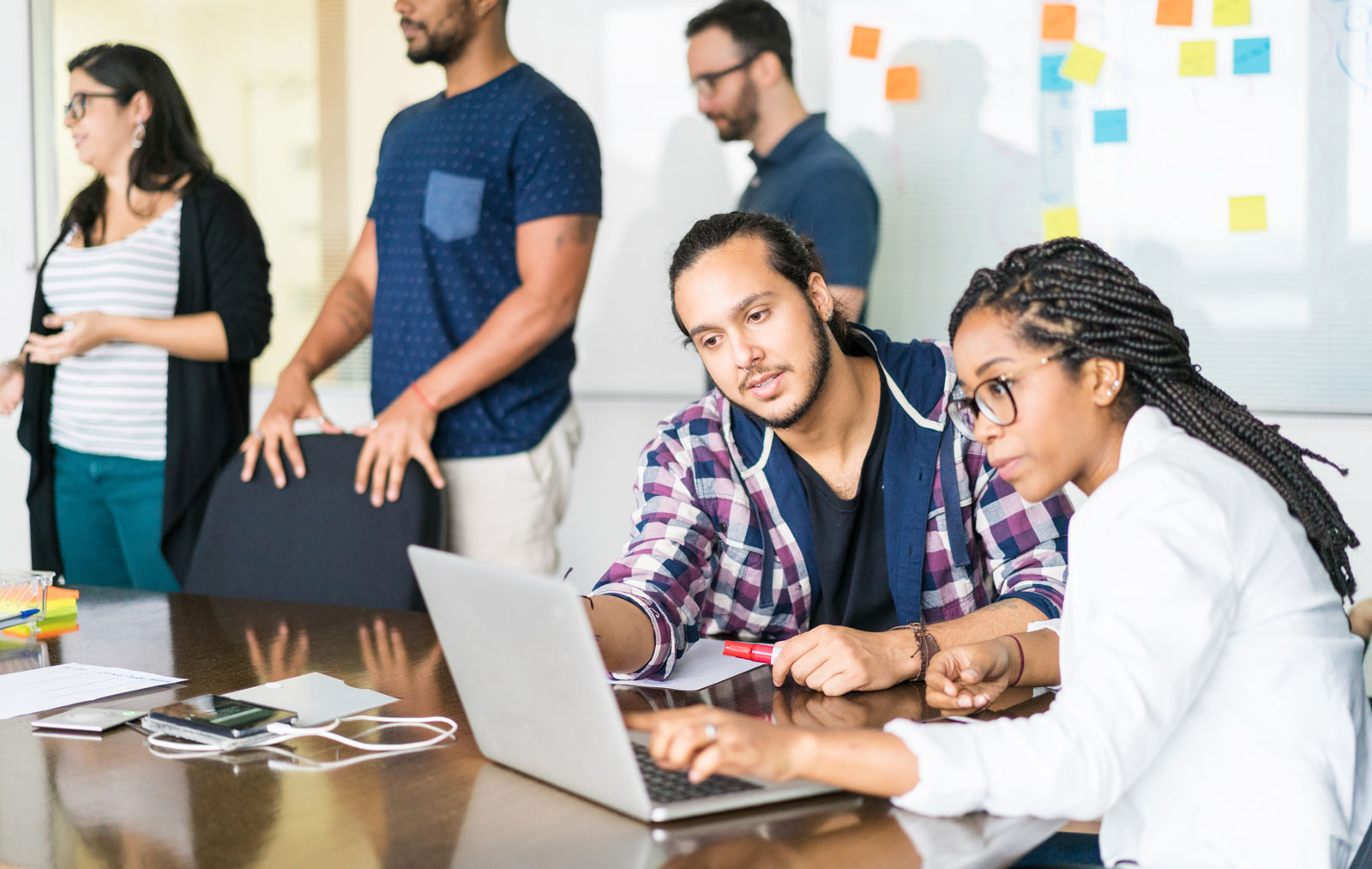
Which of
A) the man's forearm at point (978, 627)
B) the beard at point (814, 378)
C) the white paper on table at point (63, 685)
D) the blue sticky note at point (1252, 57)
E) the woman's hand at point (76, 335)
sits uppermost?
the blue sticky note at point (1252, 57)

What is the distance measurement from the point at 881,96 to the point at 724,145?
425 millimetres

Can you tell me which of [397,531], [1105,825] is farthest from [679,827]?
[397,531]

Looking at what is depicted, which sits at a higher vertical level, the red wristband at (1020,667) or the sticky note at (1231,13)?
the sticky note at (1231,13)

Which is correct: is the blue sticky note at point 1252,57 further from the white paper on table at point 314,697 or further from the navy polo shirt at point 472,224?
the white paper on table at point 314,697

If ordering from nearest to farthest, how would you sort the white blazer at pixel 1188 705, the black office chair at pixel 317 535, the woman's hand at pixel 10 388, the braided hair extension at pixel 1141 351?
the white blazer at pixel 1188 705
the braided hair extension at pixel 1141 351
the black office chair at pixel 317 535
the woman's hand at pixel 10 388

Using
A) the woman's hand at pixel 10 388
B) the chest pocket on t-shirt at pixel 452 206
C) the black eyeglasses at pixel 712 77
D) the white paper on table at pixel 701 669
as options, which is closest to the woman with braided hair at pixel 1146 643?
the white paper on table at pixel 701 669

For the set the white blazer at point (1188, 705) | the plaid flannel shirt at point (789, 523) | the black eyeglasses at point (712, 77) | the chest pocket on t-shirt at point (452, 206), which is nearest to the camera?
the white blazer at point (1188, 705)

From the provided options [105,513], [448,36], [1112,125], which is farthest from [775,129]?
[105,513]

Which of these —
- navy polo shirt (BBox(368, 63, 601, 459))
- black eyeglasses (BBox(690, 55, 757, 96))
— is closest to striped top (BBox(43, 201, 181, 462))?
navy polo shirt (BBox(368, 63, 601, 459))

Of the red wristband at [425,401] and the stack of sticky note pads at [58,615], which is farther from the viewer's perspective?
the red wristband at [425,401]

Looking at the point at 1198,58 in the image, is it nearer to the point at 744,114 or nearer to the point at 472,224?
the point at 744,114

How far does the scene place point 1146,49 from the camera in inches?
112

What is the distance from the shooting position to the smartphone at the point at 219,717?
1165 mm

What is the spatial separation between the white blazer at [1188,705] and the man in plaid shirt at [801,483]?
55cm
